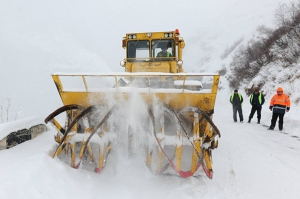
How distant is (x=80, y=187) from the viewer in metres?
3.28

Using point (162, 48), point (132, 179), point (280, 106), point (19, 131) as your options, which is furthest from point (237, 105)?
point (19, 131)

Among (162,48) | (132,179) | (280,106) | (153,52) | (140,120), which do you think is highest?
(162,48)

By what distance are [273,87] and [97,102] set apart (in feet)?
43.0

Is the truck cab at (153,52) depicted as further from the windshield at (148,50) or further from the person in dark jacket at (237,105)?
the person in dark jacket at (237,105)

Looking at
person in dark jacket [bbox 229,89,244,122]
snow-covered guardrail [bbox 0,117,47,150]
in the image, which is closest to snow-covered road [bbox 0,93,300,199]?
snow-covered guardrail [bbox 0,117,47,150]

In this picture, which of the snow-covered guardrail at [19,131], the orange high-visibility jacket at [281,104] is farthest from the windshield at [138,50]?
the orange high-visibility jacket at [281,104]

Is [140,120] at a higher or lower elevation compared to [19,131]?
higher

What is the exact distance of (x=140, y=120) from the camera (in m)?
3.96

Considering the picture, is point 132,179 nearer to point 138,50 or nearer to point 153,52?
point 153,52

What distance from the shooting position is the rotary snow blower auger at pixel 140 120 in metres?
3.71

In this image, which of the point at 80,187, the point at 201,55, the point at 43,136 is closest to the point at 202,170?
the point at 80,187

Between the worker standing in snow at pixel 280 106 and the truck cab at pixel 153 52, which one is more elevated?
the truck cab at pixel 153 52

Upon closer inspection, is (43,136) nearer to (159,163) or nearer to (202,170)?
(159,163)

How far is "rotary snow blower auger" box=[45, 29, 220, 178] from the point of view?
3.71m
